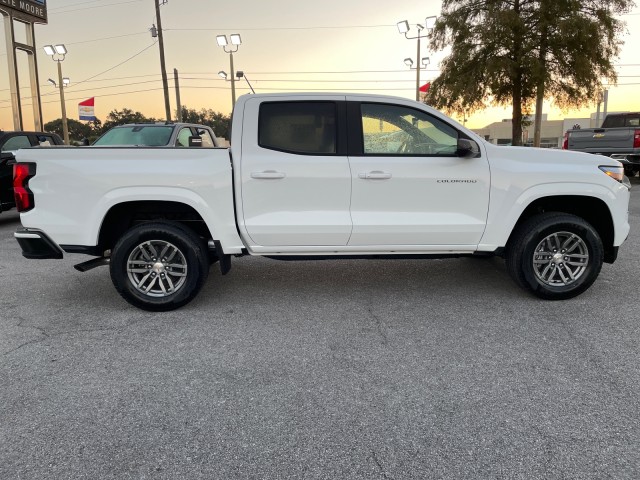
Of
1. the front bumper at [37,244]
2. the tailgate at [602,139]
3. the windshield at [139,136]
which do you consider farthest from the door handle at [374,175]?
the tailgate at [602,139]

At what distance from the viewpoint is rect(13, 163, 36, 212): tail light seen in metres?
4.27

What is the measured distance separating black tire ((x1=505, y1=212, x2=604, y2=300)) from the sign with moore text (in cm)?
2156

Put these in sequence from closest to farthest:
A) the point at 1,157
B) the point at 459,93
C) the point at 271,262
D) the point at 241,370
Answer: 1. the point at 241,370
2. the point at 271,262
3. the point at 1,157
4. the point at 459,93

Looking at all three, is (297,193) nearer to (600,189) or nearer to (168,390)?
(168,390)

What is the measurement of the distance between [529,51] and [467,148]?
18.9m

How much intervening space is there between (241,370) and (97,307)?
84.2 inches

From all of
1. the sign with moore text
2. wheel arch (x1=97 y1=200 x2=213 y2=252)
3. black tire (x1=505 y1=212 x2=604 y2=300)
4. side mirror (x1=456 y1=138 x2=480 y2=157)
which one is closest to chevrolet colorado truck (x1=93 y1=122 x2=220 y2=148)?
wheel arch (x1=97 y1=200 x2=213 y2=252)

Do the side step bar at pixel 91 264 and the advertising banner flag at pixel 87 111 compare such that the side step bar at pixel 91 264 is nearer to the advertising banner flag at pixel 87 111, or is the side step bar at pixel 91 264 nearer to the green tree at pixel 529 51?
the green tree at pixel 529 51

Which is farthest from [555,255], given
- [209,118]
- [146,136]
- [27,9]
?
[209,118]

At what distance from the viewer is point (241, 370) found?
336 cm

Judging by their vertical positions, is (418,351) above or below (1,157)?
below

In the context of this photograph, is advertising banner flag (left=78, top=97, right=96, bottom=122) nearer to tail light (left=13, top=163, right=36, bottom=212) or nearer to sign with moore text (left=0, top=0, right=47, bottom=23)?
sign with moore text (left=0, top=0, right=47, bottom=23)

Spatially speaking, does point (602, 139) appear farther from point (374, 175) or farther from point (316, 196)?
point (316, 196)

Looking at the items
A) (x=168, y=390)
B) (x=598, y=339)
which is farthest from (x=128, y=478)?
(x=598, y=339)
